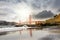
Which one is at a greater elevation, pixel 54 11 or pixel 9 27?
pixel 54 11

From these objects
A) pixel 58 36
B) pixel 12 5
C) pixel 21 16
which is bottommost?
pixel 58 36

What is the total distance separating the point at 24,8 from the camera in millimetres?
2475

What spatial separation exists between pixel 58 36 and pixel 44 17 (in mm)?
351

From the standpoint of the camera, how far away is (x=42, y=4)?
2.49 metres

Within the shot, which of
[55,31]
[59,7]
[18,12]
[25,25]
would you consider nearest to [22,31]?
[25,25]

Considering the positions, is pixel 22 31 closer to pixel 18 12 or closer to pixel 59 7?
pixel 18 12

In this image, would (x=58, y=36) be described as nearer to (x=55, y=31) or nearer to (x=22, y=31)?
(x=55, y=31)

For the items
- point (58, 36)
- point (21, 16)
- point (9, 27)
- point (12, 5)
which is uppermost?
point (12, 5)

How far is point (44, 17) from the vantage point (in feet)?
8.04

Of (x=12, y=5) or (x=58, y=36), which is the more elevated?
(x=12, y=5)

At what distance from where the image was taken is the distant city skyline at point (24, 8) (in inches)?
96.4

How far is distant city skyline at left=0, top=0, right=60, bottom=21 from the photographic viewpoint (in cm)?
245

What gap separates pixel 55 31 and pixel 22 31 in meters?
0.49

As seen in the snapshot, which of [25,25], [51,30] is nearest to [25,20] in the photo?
[25,25]
